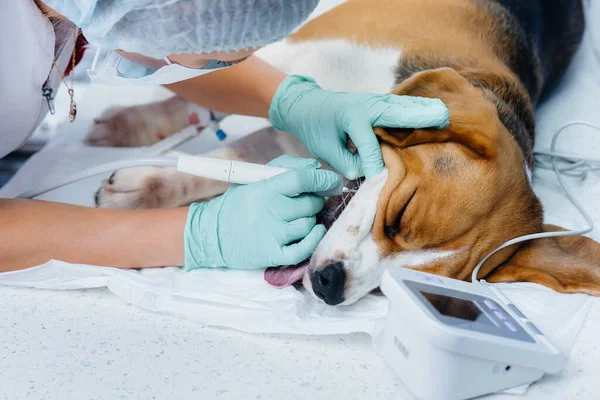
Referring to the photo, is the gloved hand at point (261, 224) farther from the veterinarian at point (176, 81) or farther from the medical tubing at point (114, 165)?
the medical tubing at point (114, 165)

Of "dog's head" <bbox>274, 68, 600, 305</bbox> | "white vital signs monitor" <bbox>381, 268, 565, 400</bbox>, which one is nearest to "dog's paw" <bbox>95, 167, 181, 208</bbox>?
"dog's head" <bbox>274, 68, 600, 305</bbox>

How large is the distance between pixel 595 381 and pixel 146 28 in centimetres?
115

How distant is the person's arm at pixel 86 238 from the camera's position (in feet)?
4.80

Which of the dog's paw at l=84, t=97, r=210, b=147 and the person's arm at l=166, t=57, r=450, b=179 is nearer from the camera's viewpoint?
the person's arm at l=166, t=57, r=450, b=179

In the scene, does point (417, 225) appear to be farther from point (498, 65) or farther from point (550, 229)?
point (498, 65)

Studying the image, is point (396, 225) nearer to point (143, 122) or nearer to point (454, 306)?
point (454, 306)

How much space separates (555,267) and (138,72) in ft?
3.85

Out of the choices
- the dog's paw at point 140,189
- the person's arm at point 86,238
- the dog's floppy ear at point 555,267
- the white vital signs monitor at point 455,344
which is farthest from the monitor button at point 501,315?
the dog's paw at point 140,189

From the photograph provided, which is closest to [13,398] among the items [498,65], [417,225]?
[417,225]

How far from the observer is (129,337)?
1291 mm

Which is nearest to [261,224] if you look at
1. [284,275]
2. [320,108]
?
[284,275]

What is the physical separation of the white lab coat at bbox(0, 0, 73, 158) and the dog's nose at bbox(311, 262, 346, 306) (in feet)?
3.23

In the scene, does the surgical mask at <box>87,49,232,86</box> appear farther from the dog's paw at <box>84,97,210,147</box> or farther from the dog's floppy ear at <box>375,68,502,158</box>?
the dog's paw at <box>84,97,210,147</box>

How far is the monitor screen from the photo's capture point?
110cm
